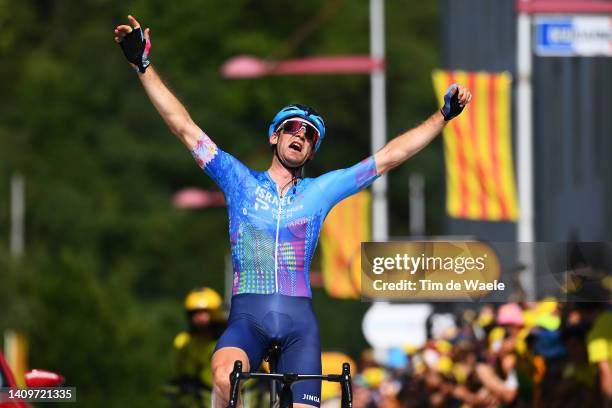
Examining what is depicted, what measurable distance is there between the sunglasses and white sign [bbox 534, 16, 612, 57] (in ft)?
25.1

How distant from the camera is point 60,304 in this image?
176ft

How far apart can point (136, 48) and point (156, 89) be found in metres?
0.26

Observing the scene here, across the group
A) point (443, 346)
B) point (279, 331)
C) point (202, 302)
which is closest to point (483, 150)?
point (443, 346)

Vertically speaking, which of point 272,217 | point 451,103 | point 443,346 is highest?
point 451,103

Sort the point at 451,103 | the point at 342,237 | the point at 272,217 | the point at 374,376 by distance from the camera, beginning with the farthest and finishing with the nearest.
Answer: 1. the point at 342,237
2. the point at 374,376
3. the point at 451,103
4. the point at 272,217

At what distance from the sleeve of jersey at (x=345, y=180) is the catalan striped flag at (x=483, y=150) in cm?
1229

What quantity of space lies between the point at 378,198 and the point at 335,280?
24.9 ft

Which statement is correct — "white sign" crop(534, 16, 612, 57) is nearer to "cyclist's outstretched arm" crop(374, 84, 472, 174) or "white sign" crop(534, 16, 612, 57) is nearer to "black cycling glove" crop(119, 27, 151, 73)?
"cyclist's outstretched arm" crop(374, 84, 472, 174)

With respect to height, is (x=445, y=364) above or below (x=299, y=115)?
below

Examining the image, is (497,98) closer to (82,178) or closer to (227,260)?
(227,260)

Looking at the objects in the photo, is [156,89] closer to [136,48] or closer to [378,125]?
[136,48]

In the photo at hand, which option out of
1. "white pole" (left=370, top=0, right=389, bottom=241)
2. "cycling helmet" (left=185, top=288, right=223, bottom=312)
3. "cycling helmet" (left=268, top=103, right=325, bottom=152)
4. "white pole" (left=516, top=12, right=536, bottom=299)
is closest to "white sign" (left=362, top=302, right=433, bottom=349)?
"white pole" (left=516, top=12, right=536, bottom=299)

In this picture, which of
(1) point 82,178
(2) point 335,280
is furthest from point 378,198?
(1) point 82,178

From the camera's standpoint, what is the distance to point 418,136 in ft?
35.4
